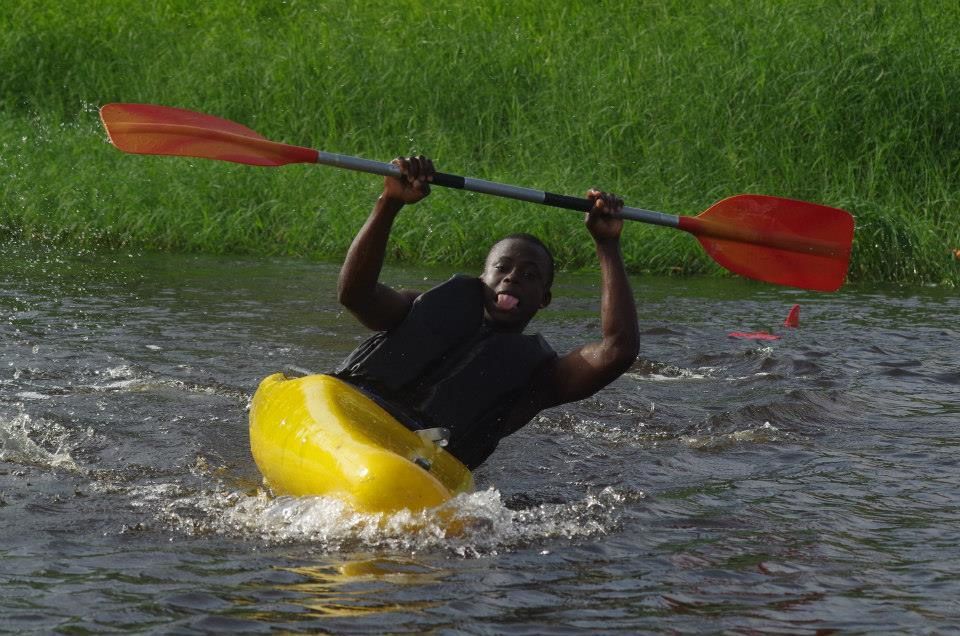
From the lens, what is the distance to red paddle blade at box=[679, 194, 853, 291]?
5.92 m

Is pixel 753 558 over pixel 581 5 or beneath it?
beneath

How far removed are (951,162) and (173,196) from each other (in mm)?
6034

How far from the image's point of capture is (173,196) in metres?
12.1

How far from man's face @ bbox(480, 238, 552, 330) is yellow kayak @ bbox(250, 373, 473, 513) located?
0.53 metres

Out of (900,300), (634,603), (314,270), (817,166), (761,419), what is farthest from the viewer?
(817,166)

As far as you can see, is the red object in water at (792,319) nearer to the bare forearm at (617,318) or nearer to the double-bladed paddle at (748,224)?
the double-bladed paddle at (748,224)

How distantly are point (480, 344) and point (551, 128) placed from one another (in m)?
7.85

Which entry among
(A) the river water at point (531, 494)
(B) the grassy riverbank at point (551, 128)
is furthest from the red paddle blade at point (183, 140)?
(B) the grassy riverbank at point (551, 128)

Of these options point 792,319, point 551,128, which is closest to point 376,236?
point 792,319

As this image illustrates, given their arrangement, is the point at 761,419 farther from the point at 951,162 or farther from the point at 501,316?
the point at 951,162

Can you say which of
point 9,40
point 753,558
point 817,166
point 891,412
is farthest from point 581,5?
point 753,558

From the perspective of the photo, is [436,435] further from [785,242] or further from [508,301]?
[785,242]

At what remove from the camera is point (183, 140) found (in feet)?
17.9

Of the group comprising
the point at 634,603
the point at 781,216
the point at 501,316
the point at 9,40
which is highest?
the point at 9,40
